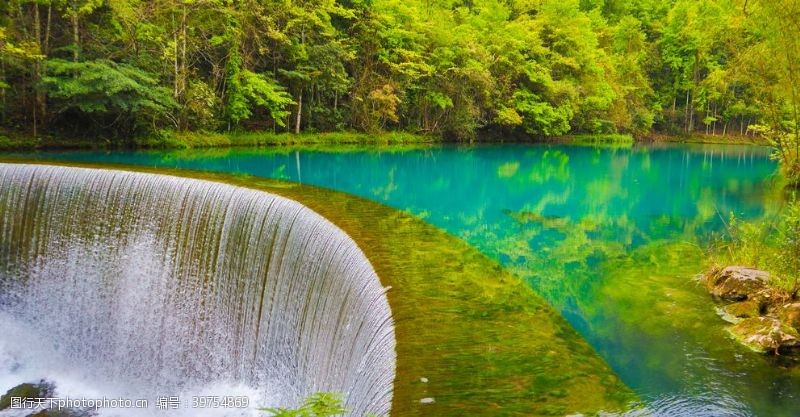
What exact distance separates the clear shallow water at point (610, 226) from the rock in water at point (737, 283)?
0.18m

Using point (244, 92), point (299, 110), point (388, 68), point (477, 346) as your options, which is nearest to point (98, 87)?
point (244, 92)

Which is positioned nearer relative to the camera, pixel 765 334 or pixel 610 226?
pixel 765 334

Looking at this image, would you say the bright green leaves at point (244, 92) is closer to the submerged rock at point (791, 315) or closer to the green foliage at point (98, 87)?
the green foliage at point (98, 87)

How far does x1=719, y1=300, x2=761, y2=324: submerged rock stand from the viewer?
5180 mm

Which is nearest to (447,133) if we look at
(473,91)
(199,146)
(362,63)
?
(473,91)

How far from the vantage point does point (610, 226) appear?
1018 cm

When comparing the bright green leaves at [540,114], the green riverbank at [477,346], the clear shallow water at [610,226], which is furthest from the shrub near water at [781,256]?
the bright green leaves at [540,114]

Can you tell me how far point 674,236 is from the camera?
928 cm

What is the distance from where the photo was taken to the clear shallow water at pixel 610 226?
4.11 meters

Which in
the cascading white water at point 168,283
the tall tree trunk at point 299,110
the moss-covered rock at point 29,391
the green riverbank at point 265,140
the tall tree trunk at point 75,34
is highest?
the tall tree trunk at point 75,34

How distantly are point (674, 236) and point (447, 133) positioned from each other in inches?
687

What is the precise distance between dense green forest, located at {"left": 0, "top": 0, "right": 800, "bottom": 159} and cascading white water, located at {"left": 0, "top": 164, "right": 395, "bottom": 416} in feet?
18.9

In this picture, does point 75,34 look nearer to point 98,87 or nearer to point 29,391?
point 98,87

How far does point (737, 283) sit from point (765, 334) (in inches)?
50.0
